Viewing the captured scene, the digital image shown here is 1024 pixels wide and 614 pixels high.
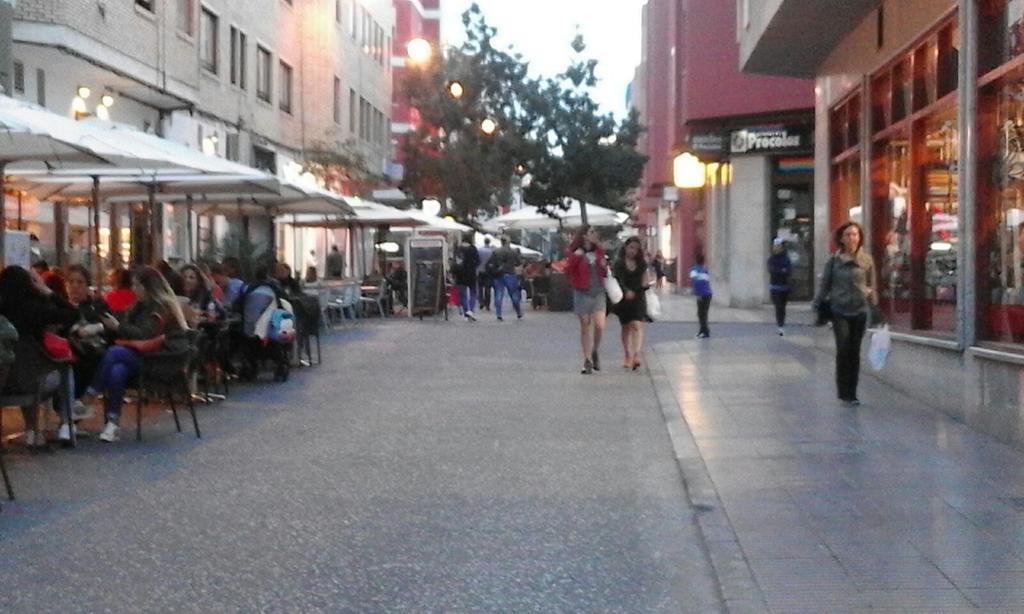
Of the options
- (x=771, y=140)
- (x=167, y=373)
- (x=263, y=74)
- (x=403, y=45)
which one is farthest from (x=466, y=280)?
(x=403, y=45)

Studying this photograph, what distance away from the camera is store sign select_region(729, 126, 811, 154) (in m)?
34.0

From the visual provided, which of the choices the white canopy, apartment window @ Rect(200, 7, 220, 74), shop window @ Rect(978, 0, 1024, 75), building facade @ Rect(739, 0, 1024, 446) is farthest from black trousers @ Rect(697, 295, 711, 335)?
the white canopy

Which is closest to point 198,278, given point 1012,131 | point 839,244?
point 839,244

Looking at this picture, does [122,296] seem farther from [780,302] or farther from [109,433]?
[780,302]

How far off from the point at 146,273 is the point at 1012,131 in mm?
Answer: 6683

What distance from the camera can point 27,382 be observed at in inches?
410

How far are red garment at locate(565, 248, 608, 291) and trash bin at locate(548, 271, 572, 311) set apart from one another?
16570 mm

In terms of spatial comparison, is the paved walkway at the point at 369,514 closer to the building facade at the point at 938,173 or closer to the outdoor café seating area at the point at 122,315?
the outdoor café seating area at the point at 122,315

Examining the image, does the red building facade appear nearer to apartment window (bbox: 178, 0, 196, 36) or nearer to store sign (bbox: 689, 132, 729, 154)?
store sign (bbox: 689, 132, 729, 154)

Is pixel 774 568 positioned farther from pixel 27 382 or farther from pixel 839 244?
pixel 839 244

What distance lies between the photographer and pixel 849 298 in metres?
14.1

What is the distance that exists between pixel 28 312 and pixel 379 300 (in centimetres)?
2219

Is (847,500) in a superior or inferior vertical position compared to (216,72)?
inferior

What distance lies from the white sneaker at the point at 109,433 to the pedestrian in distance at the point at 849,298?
6288 mm
